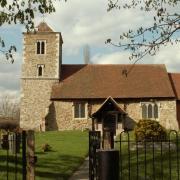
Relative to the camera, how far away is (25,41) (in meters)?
45.9

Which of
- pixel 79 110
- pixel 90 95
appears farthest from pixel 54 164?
pixel 79 110

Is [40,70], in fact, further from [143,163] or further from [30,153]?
[30,153]

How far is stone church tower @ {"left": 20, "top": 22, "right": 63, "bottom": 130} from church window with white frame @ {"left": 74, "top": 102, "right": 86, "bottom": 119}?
98.2 inches

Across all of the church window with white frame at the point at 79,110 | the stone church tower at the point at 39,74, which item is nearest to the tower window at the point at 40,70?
the stone church tower at the point at 39,74

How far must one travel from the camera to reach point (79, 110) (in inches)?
1673

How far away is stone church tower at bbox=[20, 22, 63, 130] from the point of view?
43.1m

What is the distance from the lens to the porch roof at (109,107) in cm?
3984

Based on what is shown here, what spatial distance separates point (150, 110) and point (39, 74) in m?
12.1

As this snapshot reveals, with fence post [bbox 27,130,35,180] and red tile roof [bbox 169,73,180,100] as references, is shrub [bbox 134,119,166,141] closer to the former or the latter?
fence post [bbox 27,130,35,180]

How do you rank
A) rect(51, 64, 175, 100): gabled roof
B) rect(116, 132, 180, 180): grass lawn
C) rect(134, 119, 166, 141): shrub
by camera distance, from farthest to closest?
rect(51, 64, 175, 100): gabled roof
rect(134, 119, 166, 141): shrub
rect(116, 132, 180, 180): grass lawn

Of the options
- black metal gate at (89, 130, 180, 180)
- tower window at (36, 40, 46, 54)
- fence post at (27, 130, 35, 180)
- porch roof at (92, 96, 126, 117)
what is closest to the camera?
fence post at (27, 130, 35, 180)

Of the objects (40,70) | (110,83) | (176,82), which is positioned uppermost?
(40,70)

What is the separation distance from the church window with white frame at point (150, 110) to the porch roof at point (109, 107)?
310 cm

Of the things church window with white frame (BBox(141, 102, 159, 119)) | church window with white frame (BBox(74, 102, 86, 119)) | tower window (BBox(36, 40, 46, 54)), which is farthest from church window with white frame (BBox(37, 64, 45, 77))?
church window with white frame (BBox(141, 102, 159, 119))
